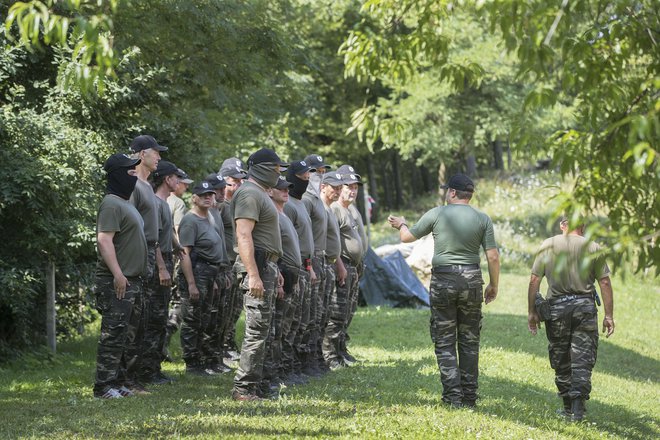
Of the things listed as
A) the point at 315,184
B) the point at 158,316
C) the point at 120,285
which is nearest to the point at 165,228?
the point at 158,316

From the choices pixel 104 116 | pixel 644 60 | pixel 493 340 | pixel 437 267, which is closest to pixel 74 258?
pixel 104 116

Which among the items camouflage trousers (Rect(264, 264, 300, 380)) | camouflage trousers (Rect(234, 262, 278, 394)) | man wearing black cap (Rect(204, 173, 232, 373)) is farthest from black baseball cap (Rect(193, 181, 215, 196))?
camouflage trousers (Rect(234, 262, 278, 394))

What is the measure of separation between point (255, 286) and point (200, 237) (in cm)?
251

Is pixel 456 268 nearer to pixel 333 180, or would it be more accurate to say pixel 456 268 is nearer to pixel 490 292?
pixel 490 292

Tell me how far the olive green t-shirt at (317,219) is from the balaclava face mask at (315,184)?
0.11 metres

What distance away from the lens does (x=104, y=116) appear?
12.8 meters

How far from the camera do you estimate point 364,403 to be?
863 cm

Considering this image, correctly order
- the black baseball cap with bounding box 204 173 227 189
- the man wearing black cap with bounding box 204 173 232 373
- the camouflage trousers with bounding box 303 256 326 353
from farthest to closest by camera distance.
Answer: the black baseball cap with bounding box 204 173 227 189, the man wearing black cap with bounding box 204 173 232 373, the camouflage trousers with bounding box 303 256 326 353

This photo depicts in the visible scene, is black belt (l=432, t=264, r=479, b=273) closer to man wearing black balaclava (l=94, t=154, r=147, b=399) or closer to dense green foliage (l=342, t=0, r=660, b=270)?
man wearing black balaclava (l=94, t=154, r=147, b=399)

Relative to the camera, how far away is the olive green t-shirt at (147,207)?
356 inches

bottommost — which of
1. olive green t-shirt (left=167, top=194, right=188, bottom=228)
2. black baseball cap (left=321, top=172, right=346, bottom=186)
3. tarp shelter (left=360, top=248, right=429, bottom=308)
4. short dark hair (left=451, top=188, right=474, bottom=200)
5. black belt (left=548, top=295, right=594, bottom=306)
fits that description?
tarp shelter (left=360, top=248, right=429, bottom=308)

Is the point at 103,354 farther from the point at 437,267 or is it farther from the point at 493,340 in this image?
the point at 493,340

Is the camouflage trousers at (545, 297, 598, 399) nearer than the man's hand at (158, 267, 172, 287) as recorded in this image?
Yes

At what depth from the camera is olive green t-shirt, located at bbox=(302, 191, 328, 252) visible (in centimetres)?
1070
